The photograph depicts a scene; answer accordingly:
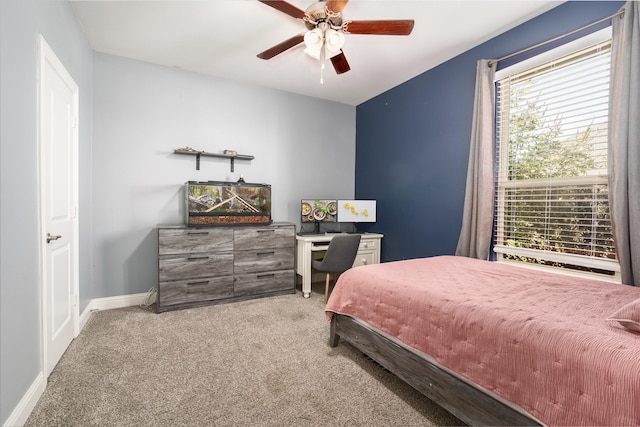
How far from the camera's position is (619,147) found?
1764mm

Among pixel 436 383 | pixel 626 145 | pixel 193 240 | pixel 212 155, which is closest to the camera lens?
pixel 436 383

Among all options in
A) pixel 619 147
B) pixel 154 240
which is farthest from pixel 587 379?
pixel 154 240

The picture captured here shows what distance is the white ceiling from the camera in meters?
2.20

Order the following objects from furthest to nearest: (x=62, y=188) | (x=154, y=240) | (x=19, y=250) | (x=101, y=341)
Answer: (x=154, y=240)
(x=101, y=341)
(x=62, y=188)
(x=19, y=250)

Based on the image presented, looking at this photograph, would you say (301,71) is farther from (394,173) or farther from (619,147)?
(619,147)

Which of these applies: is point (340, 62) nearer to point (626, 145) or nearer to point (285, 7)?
point (285, 7)

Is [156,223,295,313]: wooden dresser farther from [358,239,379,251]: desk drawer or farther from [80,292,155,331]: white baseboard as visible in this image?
[358,239,379,251]: desk drawer

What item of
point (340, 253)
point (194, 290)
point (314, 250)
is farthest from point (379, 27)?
point (194, 290)

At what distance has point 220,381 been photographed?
1.75 m

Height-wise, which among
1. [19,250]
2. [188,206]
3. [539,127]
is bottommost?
[19,250]

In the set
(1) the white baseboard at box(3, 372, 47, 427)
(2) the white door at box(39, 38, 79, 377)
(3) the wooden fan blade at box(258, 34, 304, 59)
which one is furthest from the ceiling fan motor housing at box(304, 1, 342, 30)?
(1) the white baseboard at box(3, 372, 47, 427)

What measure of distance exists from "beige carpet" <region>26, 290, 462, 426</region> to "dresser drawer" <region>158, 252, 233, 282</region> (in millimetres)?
456

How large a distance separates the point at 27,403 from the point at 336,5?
2.75m

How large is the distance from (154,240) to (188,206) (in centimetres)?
58
